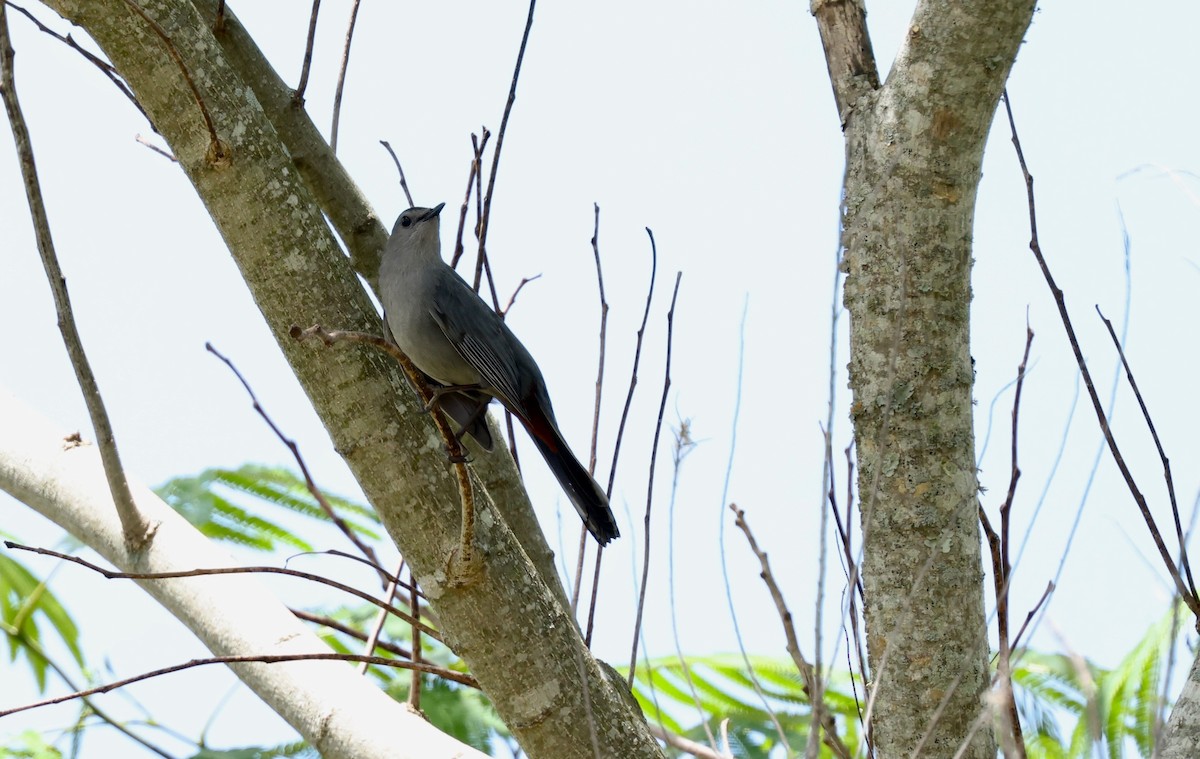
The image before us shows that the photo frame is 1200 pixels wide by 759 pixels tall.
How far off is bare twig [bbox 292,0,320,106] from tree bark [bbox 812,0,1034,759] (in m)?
1.40

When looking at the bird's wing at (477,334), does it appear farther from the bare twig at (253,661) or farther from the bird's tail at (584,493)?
the bare twig at (253,661)

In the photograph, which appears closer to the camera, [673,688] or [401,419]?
[401,419]

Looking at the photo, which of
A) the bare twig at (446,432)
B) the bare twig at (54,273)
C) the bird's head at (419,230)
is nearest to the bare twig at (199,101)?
the bare twig at (54,273)

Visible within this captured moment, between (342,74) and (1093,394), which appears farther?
(342,74)

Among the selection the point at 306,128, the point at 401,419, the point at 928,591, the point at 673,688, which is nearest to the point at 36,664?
the point at 673,688

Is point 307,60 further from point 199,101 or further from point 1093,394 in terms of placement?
point 1093,394

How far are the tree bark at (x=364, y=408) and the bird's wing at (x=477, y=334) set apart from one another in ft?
3.44

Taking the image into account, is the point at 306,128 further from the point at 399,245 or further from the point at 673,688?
the point at 673,688

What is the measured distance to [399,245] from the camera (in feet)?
12.1

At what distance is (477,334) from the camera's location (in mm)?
3484

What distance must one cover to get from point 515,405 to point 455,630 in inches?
40.1

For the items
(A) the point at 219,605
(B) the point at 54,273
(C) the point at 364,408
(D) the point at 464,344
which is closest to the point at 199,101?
(B) the point at 54,273

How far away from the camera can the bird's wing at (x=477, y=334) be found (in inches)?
133

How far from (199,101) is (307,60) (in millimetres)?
778
